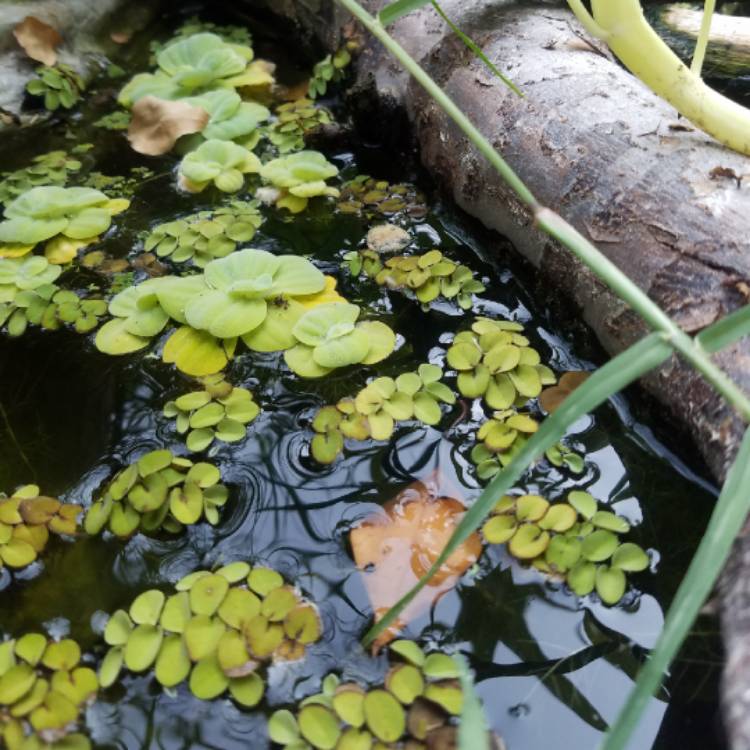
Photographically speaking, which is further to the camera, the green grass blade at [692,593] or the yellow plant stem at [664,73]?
the yellow plant stem at [664,73]

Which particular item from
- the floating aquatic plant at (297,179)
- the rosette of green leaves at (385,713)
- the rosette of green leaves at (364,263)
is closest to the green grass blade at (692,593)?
the rosette of green leaves at (385,713)

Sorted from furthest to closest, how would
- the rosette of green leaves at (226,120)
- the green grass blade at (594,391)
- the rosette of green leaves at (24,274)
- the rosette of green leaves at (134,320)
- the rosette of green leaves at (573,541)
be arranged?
the rosette of green leaves at (226,120)
the rosette of green leaves at (24,274)
the rosette of green leaves at (134,320)
the rosette of green leaves at (573,541)
the green grass blade at (594,391)

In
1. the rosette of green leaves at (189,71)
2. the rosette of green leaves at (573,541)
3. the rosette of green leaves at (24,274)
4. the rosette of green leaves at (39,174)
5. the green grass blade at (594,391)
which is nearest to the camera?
the green grass blade at (594,391)

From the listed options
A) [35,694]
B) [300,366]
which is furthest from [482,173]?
[35,694]

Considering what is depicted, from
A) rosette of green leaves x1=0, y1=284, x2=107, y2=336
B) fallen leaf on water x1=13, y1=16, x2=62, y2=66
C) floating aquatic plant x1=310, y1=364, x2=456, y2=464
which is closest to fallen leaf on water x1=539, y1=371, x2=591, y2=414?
floating aquatic plant x1=310, y1=364, x2=456, y2=464

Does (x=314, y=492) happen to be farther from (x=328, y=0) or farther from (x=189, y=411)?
(x=328, y=0)

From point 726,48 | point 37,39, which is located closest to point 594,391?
point 726,48

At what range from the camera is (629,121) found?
5.03 feet

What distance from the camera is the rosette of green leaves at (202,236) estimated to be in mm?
1935

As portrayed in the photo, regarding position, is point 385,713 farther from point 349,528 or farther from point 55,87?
point 55,87

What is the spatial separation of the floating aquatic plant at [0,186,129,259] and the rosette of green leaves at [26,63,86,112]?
30.9 inches

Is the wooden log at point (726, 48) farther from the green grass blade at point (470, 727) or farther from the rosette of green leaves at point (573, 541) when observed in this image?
the green grass blade at point (470, 727)

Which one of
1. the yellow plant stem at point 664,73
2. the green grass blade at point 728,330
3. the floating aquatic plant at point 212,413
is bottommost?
the floating aquatic plant at point 212,413

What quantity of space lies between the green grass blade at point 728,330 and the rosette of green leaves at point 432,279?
94 cm
